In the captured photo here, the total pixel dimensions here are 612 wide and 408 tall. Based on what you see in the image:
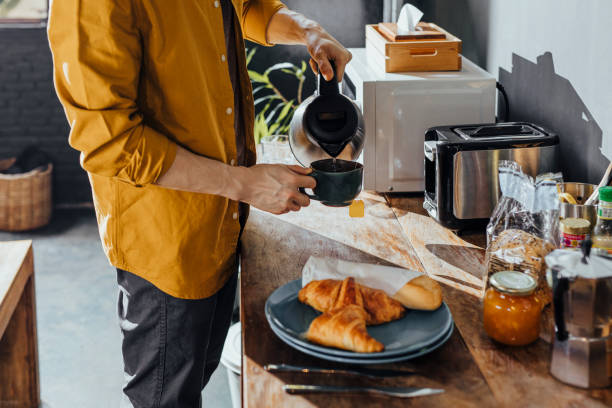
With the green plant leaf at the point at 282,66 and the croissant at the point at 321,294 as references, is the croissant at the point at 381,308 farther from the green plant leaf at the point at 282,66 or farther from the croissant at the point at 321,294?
the green plant leaf at the point at 282,66

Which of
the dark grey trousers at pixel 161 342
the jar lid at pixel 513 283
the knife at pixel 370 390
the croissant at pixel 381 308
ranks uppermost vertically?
the jar lid at pixel 513 283

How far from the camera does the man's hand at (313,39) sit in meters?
1.61

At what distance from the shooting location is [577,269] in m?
0.97

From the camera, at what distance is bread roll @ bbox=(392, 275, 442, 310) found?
115cm

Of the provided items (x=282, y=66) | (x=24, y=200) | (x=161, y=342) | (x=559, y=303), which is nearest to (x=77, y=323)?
(x=24, y=200)

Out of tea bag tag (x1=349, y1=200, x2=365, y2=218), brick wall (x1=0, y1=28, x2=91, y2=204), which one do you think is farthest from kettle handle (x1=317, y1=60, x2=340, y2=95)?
brick wall (x1=0, y1=28, x2=91, y2=204)

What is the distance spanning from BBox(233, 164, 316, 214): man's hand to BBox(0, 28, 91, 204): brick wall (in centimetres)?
333

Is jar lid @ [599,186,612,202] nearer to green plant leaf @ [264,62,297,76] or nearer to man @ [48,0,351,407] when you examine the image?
man @ [48,0,351,407]

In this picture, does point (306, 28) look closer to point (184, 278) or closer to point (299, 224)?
point (299, 224)

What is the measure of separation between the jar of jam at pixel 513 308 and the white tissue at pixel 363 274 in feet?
0.48

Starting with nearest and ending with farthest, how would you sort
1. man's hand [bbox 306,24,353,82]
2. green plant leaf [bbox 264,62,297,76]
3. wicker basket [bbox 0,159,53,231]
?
man's hand [bbox 306,24,353,82]
green plant leaf [bbox 264,62,297,76]
wicker basket [bbox 0,159,53,231]

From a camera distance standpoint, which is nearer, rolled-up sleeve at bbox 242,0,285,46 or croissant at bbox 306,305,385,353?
croissant at bbox 306,305,385,353

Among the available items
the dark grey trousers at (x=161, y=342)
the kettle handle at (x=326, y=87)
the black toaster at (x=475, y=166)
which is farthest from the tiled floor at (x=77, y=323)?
the kettle handle at (x=326, y=87)

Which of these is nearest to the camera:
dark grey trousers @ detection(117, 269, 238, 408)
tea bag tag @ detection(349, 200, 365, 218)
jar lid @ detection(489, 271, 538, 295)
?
jar lid @ detection(489, 271, 538, 295)
